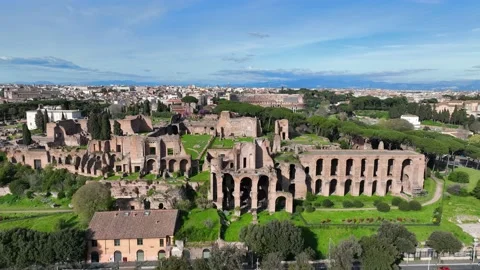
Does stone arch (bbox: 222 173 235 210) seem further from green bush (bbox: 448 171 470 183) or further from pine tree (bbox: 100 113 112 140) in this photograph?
green bush (bbox: 448 171 470 183)

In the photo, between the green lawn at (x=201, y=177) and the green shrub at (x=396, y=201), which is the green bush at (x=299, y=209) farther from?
the green shrub at (x=396, y=201)

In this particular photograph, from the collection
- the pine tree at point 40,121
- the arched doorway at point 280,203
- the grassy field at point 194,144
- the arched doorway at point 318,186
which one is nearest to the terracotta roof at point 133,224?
the arched doorway at point 280,203

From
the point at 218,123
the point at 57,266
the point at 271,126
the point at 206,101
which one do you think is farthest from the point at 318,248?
the point at 206,101

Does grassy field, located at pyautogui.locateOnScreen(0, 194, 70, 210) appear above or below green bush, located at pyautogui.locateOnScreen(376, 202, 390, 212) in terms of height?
below

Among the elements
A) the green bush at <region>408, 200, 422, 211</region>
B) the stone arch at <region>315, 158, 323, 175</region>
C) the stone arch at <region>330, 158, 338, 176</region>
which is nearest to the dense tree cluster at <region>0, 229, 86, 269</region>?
the stone arch at <region>315, 158, 323, 175</region>

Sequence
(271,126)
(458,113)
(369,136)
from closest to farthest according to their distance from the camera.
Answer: (369,136), (271,126), (458,113)

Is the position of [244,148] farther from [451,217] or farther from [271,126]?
[271,126]

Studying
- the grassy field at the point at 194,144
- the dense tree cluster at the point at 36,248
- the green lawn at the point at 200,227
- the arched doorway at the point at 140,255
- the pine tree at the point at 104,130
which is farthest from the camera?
the pine tree at the point at 104,130
